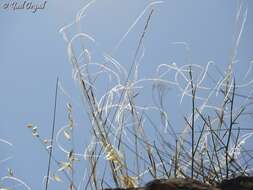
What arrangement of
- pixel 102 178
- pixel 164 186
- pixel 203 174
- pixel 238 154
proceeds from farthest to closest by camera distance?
1. pixel 238 154
2. pixel 102 178
3. pixel 203 174
4. pixel 164 186

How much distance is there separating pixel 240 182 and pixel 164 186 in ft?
0.37

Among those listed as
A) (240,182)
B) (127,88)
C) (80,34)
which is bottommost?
(240,182)

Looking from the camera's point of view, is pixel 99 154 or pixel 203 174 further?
pixel 99 154

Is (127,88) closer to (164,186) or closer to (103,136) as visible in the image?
(103,136)

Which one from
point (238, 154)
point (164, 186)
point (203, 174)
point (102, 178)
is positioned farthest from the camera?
point (238, 154)

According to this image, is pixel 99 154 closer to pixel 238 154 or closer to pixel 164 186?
pixel 238 154

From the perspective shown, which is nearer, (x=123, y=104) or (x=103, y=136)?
(x=103, y=136)

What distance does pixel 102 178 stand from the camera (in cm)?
89

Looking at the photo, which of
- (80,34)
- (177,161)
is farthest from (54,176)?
(80,34)

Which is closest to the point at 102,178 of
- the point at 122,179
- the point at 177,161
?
the point at 122,179

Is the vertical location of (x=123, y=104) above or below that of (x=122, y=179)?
above

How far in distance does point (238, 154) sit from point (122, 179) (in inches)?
12.3

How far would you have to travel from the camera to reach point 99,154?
98 cm

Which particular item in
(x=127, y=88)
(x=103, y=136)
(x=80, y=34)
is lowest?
(x=103, y=136)
